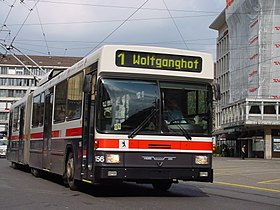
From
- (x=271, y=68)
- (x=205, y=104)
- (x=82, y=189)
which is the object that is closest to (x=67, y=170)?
(x=82, y=189)

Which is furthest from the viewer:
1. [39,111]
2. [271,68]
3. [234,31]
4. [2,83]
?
[2,83]

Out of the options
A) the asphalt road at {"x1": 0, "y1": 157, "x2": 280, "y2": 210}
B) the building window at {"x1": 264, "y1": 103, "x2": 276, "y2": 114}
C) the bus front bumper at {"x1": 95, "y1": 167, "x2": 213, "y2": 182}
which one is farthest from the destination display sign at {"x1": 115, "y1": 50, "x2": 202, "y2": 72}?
the building window at {"x1": 264, "y1": 103, "x2": 276, "y2": 114}

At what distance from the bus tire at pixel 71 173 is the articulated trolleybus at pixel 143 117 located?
7.1 inches

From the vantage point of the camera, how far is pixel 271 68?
51.4m

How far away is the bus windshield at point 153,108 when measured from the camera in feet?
34.5

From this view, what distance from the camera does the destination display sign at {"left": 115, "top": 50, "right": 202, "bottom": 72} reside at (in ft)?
35.9

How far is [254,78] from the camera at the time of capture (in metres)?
53.1

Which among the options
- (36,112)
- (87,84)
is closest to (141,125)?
(87,84)

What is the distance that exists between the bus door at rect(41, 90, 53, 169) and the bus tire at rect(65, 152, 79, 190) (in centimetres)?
242

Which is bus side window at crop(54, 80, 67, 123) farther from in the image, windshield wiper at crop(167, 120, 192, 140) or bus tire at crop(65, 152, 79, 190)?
windshield wiper at crop(167, 120, 192, 140)

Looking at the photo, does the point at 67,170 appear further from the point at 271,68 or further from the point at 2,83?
the point at 2,83

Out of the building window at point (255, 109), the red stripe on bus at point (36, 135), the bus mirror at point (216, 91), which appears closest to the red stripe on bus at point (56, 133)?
the red stripe on bus at point (36, 135)

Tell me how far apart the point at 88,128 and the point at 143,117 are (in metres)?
1.38

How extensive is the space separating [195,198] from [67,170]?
3426 millimetres
